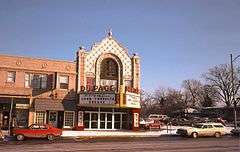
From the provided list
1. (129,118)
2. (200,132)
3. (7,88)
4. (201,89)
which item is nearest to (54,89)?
(7,88)

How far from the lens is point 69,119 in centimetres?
4203

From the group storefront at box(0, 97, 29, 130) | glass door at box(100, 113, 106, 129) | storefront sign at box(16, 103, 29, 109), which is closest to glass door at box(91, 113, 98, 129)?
glass door at box(100, 113, 106, 129)

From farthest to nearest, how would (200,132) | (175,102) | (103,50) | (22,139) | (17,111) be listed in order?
(175,102) → (103,50) → (17,111) → (200,132) → (22,139)

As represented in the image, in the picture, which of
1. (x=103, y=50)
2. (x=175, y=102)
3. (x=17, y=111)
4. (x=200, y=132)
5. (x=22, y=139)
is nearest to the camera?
(x=22, y=139)

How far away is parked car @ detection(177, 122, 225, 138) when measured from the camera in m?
36.7

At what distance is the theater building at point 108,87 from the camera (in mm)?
41312

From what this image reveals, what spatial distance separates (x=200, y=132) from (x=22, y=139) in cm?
1768

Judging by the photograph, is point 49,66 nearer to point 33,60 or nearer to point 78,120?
point 33,60

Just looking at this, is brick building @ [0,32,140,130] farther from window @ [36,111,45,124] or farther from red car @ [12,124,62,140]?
red car @ [12,124,62,140]

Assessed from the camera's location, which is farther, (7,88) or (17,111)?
(17,111)

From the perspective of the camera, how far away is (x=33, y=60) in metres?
41.0

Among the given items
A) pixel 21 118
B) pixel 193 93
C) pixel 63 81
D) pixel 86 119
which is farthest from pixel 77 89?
pixel 193 93

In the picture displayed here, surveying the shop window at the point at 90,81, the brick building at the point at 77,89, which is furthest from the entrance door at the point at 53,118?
the shop window at the point at 90,81

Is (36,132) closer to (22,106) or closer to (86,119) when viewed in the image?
(22,106)
